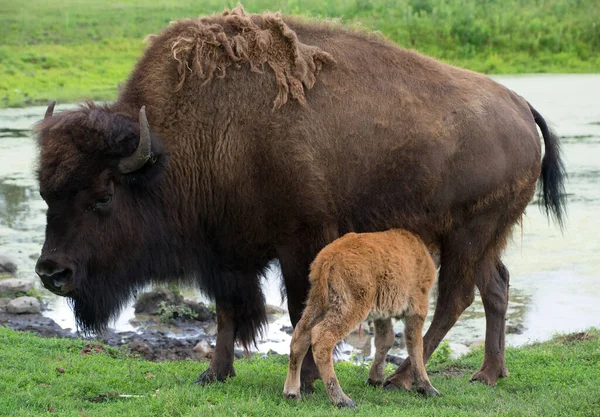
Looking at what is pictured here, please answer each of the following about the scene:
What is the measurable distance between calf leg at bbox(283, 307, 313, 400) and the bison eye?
5.01ft

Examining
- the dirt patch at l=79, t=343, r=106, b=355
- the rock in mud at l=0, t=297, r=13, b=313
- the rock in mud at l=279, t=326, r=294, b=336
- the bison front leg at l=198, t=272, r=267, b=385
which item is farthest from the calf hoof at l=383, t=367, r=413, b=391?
the rock in mud at l=0, t=297, r=13, b=313

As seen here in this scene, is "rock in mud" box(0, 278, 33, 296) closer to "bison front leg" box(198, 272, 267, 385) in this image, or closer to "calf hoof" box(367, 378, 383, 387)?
"bison front leg" box(198, 272, 267, 385)

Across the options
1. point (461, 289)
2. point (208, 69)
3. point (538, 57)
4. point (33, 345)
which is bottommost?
point (538, 57)

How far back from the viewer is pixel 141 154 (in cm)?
599

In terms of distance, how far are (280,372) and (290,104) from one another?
2.12m

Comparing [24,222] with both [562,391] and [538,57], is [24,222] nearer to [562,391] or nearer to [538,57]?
[562,391]

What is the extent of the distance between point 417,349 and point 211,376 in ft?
5.03

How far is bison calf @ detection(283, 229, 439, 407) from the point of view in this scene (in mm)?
5711

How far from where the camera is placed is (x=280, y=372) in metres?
7.06

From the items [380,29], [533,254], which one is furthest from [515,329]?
[380,29]

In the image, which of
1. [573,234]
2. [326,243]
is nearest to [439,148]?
[326,243]

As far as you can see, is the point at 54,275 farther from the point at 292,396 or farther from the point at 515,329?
the point at 515,329

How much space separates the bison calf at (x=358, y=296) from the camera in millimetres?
5711

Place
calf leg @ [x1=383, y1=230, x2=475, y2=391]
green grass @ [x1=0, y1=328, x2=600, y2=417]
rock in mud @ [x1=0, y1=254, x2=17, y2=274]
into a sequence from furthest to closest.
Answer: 1. rock in mud @ [x1=0, y1=254, x2=17, y2=274]
2. calf leg @ [x1=383, y1=230, x2=475, y2=391]
3. green grass @ [x1=0, y1=328, x2=600, y2=417]
